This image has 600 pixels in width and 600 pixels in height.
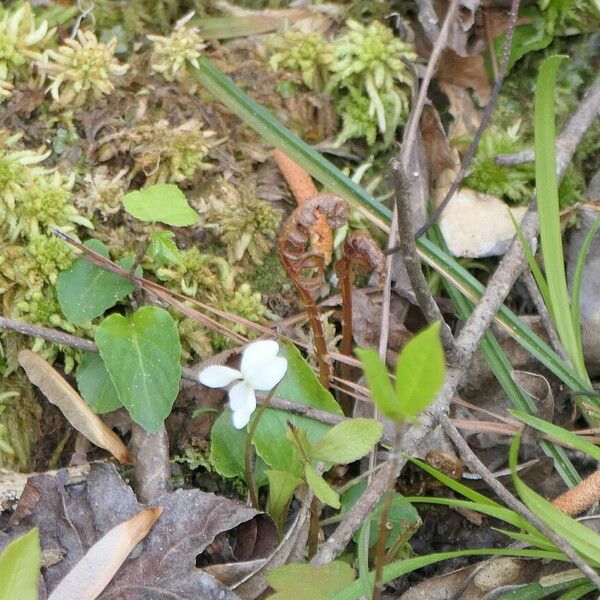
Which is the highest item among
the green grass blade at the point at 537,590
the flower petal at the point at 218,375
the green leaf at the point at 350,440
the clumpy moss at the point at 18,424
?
the flower petal at the point at 218,375

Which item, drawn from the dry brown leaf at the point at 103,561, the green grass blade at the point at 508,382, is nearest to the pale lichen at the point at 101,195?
the dry brown leaf at the point at 103,561

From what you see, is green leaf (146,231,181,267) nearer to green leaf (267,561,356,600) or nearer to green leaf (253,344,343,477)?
green leaf (253,344,343,477)

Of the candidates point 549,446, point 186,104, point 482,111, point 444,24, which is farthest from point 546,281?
point 186,104

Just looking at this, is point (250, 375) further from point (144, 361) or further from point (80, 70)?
point (80, 70)

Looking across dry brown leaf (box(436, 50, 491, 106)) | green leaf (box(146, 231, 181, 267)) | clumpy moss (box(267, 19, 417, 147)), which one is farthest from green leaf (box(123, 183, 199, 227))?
dry brown leaf (box(436, 50, 491, 106))

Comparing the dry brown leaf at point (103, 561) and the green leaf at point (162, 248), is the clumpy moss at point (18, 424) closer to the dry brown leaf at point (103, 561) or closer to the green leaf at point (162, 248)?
the dry brown leaf at point (103, 561)
